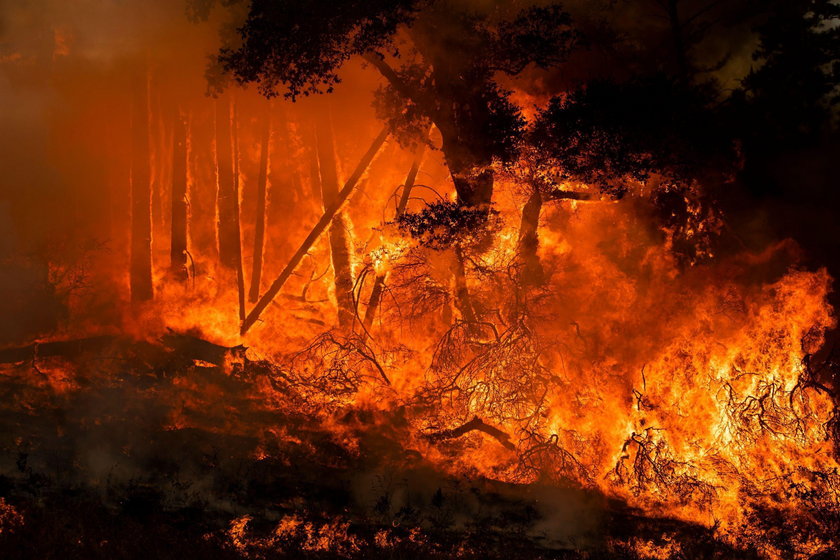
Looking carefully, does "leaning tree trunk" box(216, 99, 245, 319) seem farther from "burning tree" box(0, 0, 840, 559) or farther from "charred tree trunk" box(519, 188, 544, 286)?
"charred tree trunk" box(519, 188, 544, 286)

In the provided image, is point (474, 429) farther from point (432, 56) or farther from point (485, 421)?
point (432, 56)

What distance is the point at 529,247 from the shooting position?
11.1 meters

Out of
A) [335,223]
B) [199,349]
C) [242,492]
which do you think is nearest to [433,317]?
[335,223]

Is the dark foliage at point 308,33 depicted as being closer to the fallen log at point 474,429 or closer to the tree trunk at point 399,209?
the tree trunk at point 399,209

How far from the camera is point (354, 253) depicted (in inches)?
465

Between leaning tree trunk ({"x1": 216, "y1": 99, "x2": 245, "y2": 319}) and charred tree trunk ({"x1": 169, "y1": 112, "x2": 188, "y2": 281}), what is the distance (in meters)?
0.57

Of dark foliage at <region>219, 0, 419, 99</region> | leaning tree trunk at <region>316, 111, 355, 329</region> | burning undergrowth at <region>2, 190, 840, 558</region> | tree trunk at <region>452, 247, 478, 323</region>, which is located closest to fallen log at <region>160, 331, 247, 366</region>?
burning undergrowth at <region>2, 190, 840, 558</region>

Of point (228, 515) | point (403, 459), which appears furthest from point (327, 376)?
point (228, 515)

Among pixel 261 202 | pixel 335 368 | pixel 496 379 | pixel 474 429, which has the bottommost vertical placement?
pixel 474 429

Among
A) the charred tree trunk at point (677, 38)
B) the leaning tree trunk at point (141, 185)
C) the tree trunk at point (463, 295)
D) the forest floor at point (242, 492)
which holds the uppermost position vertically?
the charred tree trunk at point (677, 38)

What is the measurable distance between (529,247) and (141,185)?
6579mm

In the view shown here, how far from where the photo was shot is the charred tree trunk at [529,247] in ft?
36.1

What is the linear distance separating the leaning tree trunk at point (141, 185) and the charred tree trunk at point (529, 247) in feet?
20.1

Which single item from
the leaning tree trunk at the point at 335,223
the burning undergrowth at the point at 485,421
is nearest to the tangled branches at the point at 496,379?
the burning undergrowth at the point at 485,421
